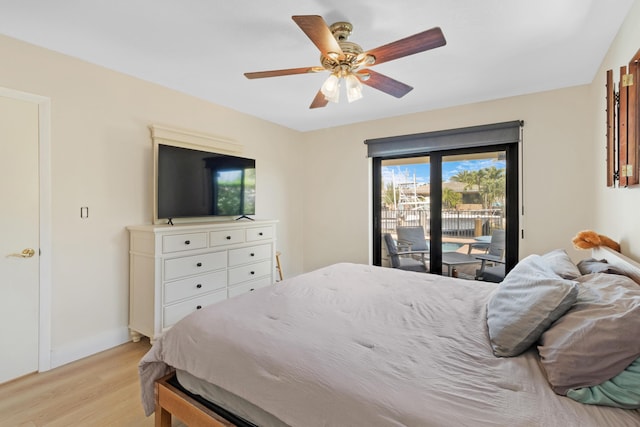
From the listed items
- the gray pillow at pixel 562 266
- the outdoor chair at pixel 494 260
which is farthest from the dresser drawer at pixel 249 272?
the gray pillow at pixel 562 266

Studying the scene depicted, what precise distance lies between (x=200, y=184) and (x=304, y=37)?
1.81m

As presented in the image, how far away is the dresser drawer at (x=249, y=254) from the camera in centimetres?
313

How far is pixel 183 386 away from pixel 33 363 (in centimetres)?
161

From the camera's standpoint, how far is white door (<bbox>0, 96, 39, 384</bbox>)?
2100 millimetres

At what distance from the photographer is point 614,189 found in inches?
84.7

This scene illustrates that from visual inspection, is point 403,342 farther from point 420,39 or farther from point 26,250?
point 26,250

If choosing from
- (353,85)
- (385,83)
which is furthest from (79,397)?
(385,83)

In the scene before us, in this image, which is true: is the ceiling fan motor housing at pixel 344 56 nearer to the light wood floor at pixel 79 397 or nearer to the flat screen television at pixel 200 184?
the flat screen television at pixel 200 184

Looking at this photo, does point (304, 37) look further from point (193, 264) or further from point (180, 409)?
point (180, 409)

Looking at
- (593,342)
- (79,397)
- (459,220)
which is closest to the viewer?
(593,342)

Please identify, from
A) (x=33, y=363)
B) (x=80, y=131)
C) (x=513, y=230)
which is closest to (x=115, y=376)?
(x=33, y=363)

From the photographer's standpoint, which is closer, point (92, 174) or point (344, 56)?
point (344, 56)

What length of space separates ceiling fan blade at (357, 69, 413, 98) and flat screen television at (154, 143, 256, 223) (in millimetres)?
1902

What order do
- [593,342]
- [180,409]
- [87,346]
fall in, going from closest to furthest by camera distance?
[593,342] → [180,409] → [87,346]
